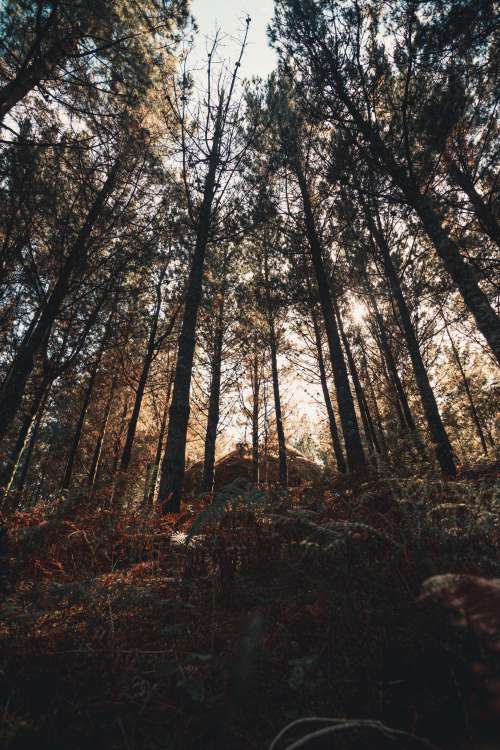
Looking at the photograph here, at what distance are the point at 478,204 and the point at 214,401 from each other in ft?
32.6

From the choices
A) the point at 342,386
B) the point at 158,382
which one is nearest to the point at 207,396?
the point at 158,382

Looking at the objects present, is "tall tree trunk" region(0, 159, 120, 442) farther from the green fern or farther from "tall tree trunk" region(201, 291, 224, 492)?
"tall tree trunk" region(201, 291, 224, 492)

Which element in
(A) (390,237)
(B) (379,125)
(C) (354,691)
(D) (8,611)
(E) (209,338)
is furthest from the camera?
(E) (209,338)

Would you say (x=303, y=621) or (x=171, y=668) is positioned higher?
(x=303, y=621)

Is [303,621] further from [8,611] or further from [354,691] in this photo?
[8,611]

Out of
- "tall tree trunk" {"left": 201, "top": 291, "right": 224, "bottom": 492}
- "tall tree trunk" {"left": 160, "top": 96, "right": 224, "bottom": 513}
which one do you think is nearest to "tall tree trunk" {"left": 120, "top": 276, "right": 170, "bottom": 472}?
"tall tree trunk" {"left": 201, "top": 291, "right": 224, "bottom": 492}

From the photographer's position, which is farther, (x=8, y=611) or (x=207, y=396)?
(x=207, y=396)

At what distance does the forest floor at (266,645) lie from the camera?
115 cm

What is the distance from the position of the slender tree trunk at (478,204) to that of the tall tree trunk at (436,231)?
1.33 meters

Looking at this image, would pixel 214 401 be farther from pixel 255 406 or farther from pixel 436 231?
pixel 436 231

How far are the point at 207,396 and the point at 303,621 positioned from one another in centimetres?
1285

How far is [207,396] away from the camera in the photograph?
47.6ft

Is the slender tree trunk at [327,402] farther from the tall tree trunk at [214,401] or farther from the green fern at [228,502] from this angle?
the green fern at [228,502]

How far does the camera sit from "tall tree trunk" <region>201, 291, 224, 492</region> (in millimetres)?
12117
